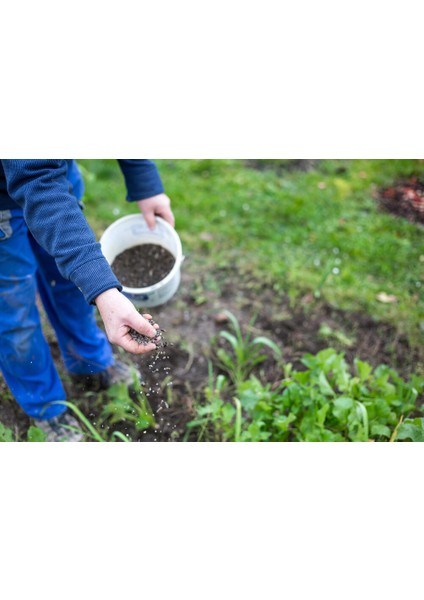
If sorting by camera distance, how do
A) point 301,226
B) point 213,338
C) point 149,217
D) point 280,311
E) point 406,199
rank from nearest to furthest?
point 149,217 < point 213,338 < point 280,311 < point 301,226 < point 406,199

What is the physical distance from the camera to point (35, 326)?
198 cm

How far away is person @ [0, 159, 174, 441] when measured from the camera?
146 cm

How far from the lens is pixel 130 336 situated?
1.50 metres

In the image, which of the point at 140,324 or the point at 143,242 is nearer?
the point at 140,324

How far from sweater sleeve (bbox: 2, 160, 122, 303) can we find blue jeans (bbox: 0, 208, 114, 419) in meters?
0.28

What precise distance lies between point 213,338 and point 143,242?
0.73 m

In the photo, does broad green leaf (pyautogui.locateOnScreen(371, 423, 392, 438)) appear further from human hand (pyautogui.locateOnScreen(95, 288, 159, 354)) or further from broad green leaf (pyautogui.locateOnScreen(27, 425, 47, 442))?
broad green leaf (pyautogui.locateOnScreen(27, 425, 47, 442))

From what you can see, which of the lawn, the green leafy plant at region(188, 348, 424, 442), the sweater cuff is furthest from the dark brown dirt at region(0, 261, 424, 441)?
the sweater cuff

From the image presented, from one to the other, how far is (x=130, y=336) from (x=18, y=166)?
63 cm

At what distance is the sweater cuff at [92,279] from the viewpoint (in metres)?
1.44

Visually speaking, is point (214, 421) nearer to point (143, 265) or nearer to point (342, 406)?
point (342, 406)

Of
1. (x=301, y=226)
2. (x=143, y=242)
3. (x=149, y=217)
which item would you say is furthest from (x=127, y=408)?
(x=301, y=226)

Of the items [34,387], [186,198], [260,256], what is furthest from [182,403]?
[186,198]

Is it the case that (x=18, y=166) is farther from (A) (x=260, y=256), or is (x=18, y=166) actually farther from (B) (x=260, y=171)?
(B) (x=260, y=171)
